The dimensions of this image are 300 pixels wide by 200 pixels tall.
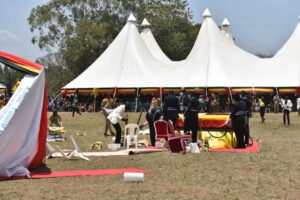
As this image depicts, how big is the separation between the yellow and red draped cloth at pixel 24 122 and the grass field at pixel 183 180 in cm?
61

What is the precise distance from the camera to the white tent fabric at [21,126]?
10508 mm

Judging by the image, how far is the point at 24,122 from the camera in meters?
11.1

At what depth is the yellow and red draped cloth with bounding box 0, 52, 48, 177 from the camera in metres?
10.5

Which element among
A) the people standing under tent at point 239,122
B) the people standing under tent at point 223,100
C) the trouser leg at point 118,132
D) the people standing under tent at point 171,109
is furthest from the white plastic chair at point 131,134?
the people standing under tent at point 223,100

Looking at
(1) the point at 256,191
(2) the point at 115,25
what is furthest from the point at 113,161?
(2) the point at 115,25

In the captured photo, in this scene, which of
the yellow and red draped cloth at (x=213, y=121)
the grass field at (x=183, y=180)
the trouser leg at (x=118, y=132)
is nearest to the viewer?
the grass field at (x=183, y=180)

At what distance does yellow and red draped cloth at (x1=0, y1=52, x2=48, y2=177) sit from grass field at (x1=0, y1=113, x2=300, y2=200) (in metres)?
0.61

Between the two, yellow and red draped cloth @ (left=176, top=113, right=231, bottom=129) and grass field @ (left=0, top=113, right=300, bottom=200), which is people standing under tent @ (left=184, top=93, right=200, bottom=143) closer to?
grass field @ (left=0, top=113, right=300, bottom=200)

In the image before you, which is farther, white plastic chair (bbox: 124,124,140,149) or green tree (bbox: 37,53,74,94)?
green tree (bbox: 37,53,74,94)

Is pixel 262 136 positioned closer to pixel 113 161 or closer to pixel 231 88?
pixel 113 161

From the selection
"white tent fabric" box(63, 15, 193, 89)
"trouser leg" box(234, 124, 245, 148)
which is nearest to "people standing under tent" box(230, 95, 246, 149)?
"trouser leg" box(234, 124, 245, 148)

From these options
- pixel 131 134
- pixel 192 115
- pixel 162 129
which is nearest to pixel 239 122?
pixel 192 115

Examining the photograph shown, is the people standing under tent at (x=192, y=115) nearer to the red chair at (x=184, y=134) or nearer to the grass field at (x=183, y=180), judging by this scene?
the red chair at (x=184, y=134)

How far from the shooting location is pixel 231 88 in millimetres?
38812
